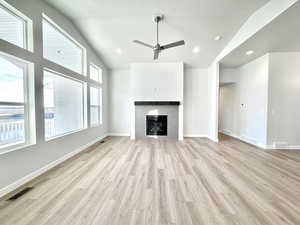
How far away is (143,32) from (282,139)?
525cm

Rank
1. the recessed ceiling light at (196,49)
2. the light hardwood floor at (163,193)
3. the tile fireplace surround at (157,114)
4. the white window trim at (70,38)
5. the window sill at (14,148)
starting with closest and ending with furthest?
the light hardwood floor at (163,193), the window sill at (14,148), the white window trim at (70,38), the recessed ceiling light at (196,49), the tile fireplace surround at (157,114)

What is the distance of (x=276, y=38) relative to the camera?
337cm

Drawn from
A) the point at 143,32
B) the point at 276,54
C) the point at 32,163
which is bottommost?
the point at 32,163

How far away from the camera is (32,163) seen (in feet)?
8.07

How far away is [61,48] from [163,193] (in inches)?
160

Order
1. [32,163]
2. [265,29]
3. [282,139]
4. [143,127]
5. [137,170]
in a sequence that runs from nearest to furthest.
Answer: [32,163] < [137,170] < [265,29] < [282,139] < [143,127]

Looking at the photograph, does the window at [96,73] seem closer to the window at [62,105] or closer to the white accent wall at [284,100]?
the window at [62,105]

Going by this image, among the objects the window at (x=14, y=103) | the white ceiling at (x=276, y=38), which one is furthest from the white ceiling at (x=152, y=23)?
the window at (x=14, y=103)

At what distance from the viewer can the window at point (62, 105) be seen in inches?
121

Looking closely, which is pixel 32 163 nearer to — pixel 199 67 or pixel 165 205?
pixel 165 205

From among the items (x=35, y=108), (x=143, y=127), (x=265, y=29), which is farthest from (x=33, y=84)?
(x=265, y=29)

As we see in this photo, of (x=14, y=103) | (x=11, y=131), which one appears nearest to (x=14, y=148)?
(x=11, y=131)

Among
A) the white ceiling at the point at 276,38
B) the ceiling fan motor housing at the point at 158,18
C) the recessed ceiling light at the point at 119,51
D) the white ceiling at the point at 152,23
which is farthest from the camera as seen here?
the recessed ceiling light at the point at 119,51

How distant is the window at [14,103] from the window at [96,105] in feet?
8.38
